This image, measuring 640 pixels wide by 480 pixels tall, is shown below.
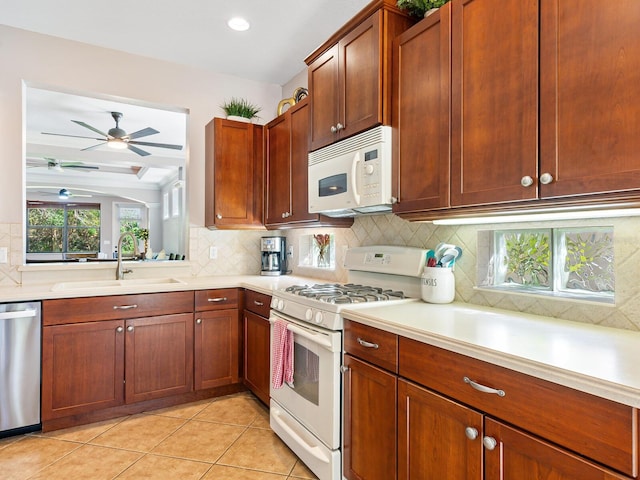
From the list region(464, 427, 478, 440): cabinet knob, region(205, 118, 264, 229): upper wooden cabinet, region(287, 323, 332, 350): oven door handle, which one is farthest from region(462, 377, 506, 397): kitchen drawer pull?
region(205, 118, 264, 229): upper wooden cabinet

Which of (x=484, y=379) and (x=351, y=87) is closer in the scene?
(x=484, y=379)

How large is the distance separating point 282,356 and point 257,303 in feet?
2.08

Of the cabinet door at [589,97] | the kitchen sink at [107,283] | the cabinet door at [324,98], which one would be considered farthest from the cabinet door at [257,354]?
the cabinet door at [589,97]

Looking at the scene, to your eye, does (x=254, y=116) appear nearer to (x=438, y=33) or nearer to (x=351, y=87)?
(x=351, y=87)

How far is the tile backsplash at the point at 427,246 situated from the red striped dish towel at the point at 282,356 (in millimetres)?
825

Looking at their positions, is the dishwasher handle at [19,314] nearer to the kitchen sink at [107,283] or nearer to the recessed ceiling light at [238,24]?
the kitchen sink at [107,283]

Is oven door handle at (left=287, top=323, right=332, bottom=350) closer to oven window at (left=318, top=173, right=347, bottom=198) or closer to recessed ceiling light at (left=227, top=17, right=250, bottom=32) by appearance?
oven window at (left=318, top=173, right=347, bottom=198)

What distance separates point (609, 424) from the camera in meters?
0.87

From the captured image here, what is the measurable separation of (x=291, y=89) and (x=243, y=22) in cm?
99

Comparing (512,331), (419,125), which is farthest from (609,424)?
(419,125)

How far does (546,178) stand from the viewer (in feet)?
4.09

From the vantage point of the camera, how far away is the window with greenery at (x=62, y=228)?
8.51 metres

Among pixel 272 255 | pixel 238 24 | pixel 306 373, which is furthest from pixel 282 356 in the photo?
pixel 238 24

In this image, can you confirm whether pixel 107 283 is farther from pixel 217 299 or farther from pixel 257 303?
pixel 257 303
